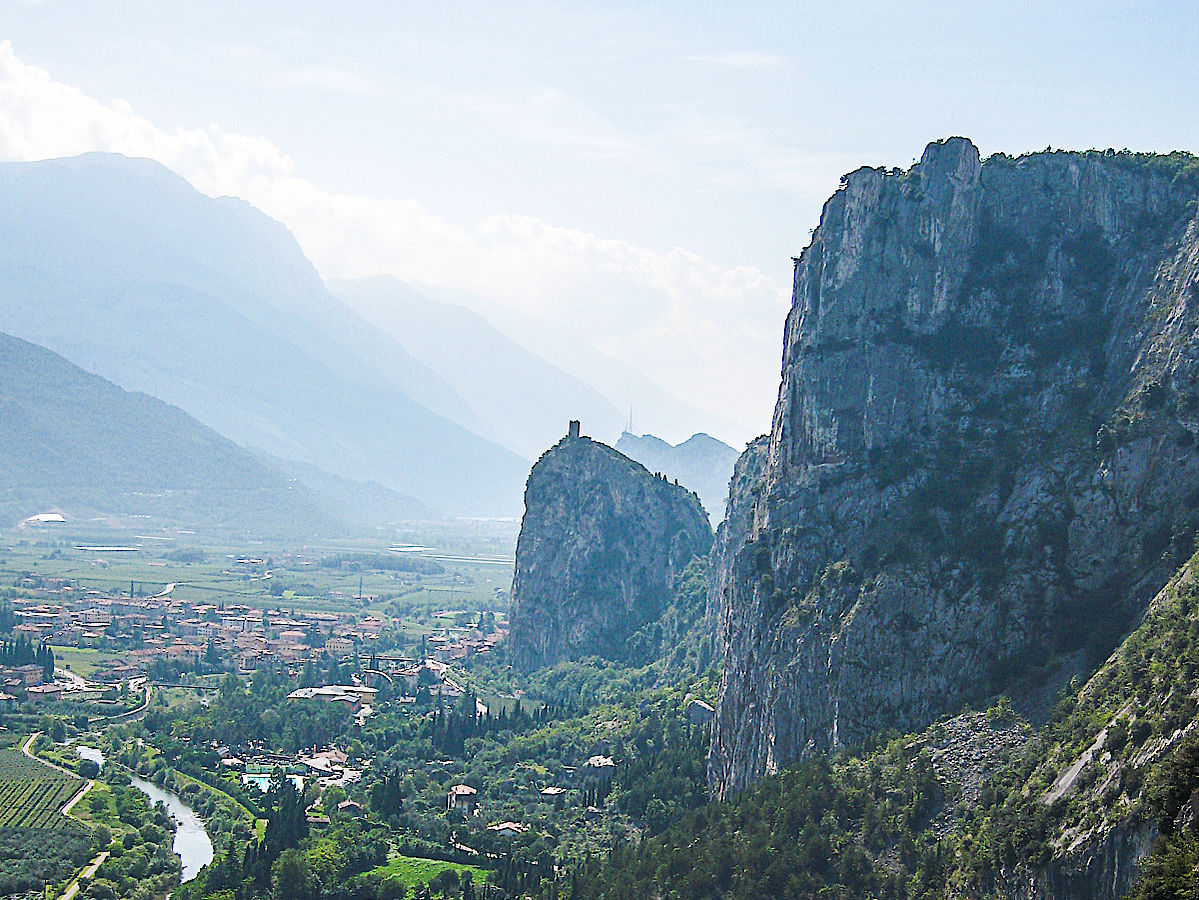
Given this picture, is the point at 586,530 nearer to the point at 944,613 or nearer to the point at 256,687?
the point at 256,687

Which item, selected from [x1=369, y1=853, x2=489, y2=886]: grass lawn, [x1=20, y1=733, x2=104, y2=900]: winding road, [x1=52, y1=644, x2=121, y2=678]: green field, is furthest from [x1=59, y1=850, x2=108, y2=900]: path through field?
[x1=52, y1=644, x2=121, y2=678]: green field

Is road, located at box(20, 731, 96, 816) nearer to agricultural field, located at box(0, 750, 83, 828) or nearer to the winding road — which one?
the winding road

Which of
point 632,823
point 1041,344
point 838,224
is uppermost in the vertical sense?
point 838,224

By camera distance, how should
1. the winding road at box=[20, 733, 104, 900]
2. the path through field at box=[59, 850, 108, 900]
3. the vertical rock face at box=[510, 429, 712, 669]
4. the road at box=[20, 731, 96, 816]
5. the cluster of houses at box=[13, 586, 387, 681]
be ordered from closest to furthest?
the path through field at box=[59, 850, 108, 900] < the winding road at box=[20, 733, 104, 900] < the road at box=[20, 731, 96, 816] < the vertical rock face at box=[510, 429, 712, 669] < the cluster of houses at box=[13, 586, 387, 681]

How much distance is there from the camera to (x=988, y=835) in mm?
58438

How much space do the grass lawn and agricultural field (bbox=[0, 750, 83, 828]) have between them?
20972mm

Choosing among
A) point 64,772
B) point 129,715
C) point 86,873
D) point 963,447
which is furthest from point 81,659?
point 963,447

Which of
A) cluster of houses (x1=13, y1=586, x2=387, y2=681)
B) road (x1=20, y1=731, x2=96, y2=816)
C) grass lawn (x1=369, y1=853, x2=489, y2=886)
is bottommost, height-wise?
road (x1=20, y1=731, x2=96, y2=816)

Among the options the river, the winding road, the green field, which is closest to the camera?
the winding road

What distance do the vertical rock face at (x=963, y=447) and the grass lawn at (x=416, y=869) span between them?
16.4 metres

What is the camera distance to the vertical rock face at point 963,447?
230 feet

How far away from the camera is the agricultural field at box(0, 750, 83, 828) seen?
88.5m

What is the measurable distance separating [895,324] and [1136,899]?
52.8m

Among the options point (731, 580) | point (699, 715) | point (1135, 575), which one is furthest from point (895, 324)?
point (699, 715)
